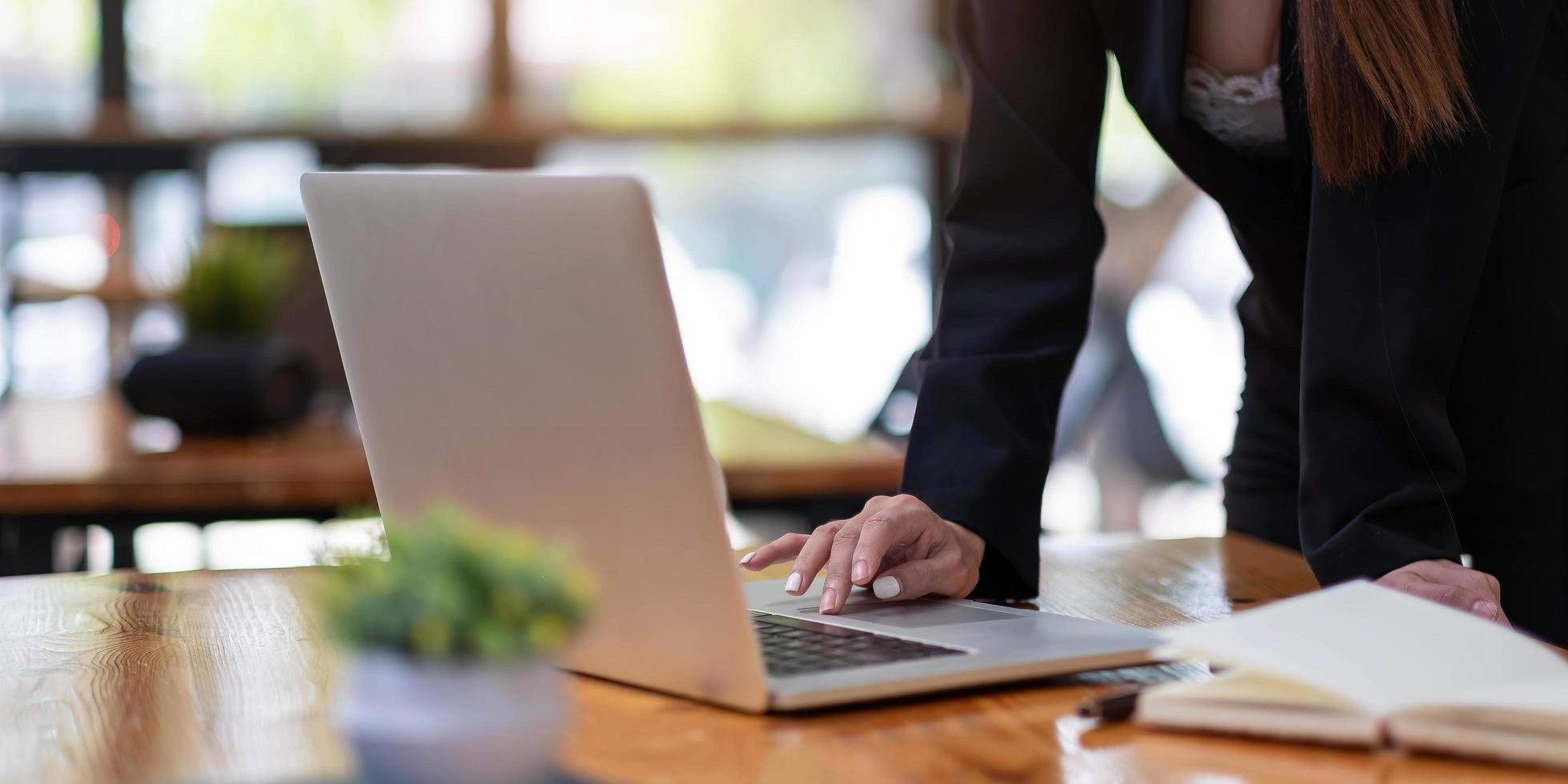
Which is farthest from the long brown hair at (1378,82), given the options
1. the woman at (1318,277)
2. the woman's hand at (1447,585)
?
the woman's hand at (1447,585)

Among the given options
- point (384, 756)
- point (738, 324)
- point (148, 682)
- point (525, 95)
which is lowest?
point (738, 324)

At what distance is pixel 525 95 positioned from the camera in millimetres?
4434

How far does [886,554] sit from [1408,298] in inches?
14.8

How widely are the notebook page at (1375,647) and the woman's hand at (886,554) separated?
258 mm

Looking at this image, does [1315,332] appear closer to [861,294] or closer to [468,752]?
[468,752]

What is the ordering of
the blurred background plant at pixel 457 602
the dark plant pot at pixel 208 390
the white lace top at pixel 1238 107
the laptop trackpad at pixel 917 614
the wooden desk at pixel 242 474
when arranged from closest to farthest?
the blurred background plant at pixel 457 602 < the laptop trackpad at pixel 917 614 < the white lace top at pixel 1238 107 < the wooden desk at pixel 242 474 < the dark plant pot at pixel 208 390

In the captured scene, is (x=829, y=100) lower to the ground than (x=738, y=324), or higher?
higher

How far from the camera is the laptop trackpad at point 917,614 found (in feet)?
2.80

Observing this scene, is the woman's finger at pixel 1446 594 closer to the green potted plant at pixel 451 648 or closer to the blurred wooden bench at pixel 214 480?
the green potted plant at pixel 451 648

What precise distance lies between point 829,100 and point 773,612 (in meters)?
3.84

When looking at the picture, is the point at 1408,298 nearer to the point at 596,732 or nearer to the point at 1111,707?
the point at 1111,707

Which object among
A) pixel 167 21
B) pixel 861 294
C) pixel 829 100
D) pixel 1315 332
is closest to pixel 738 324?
pixel 861 294

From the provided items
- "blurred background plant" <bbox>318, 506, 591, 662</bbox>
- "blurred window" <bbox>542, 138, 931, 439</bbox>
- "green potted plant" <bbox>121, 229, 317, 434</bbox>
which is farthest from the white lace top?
"blurred window" <bbox>542, 138, 931, 439</bbox>

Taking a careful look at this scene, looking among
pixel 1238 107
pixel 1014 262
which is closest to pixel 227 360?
pixel 1014 262
